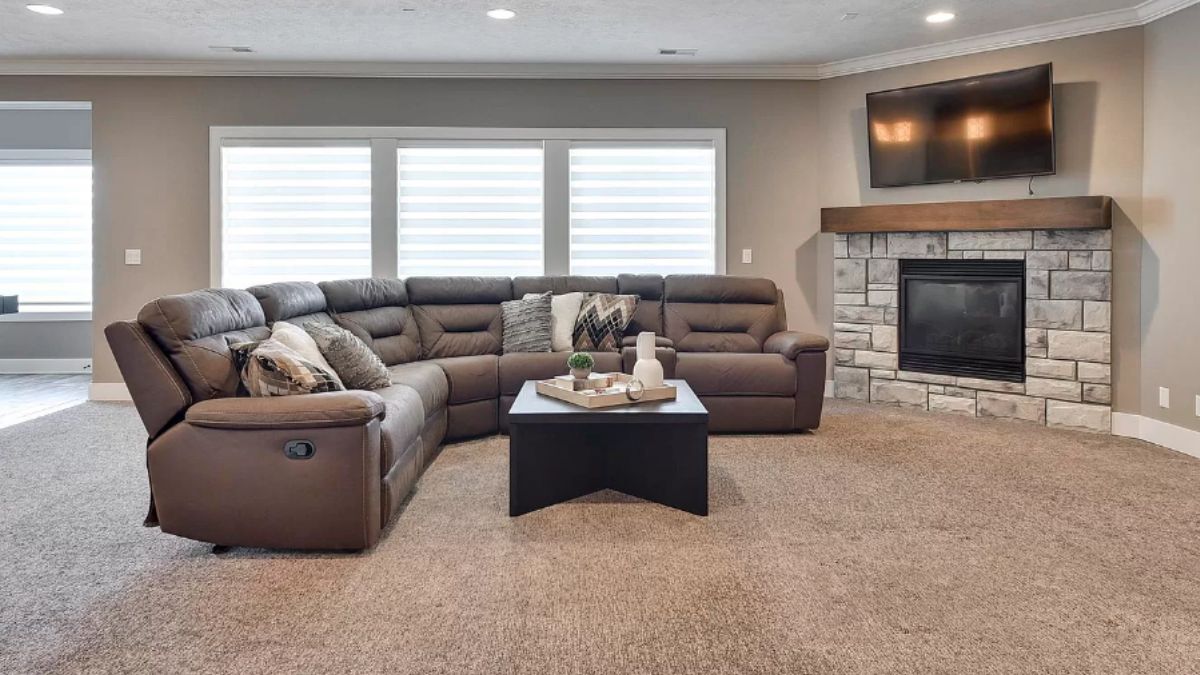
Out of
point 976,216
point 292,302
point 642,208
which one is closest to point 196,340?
point 292,302

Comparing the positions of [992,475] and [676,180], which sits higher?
[676,180]

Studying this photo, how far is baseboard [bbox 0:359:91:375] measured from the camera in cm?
698

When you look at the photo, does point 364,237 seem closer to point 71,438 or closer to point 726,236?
point 71,438

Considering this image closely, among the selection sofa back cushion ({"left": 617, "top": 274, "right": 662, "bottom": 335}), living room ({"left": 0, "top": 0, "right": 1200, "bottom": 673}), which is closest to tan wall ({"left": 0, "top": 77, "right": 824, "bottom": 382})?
living room ({"left": 0, "top": 0, "right": 1200, "bottom": 673})

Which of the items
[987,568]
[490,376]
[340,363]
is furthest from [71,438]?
[987,568]

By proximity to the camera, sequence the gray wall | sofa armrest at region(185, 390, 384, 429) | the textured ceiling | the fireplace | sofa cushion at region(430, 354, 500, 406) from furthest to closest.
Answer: the gray wall < the fireplace < the textured ceiling < sofa cushion at region(430, 354, 500, 406) < sofa armrest at region(185, 390, 384, 429)

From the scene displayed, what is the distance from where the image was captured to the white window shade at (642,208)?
575cm

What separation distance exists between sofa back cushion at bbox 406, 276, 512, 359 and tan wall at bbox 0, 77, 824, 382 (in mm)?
1469

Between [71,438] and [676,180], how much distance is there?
4.42 m

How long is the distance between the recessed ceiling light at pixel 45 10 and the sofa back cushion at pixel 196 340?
292cm

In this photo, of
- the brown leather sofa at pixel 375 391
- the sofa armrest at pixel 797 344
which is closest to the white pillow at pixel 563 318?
the brown leather sofa at pixel 375 391

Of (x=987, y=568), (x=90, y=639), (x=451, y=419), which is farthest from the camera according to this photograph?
(x=451, y=419)

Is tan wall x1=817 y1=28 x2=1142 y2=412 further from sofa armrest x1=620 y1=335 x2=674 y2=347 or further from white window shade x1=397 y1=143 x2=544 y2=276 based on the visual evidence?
white window shade x1=397 y1=143 x2=544 y2=276

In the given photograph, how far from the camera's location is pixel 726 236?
5762 mm
